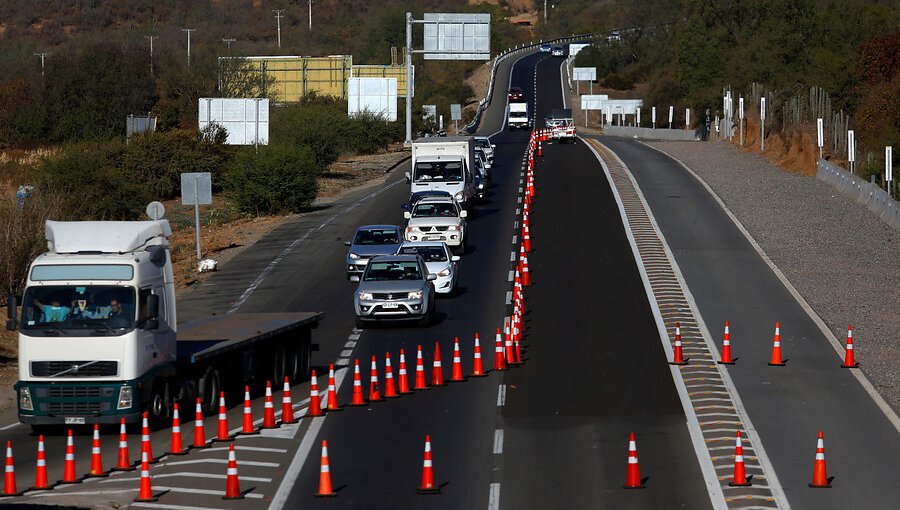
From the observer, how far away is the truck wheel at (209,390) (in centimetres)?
2109

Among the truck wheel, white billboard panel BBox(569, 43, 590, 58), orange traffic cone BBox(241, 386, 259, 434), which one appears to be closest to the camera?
orange traffic cone BBox(241, 386, 259, 434)

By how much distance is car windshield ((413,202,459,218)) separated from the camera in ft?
138

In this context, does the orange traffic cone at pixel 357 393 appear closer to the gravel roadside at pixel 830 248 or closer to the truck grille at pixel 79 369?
the truck grille at pixel 79 369

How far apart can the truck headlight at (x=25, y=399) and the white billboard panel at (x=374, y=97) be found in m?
71.7

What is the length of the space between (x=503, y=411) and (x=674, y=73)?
11107 centimetres

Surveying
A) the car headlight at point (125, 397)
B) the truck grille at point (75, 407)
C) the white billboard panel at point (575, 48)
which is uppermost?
the white billboard panel at point (575, 48)

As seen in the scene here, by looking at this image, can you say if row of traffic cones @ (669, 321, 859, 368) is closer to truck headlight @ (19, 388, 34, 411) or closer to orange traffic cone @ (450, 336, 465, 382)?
orange traffic cone @ (450, 336, 465, 382)

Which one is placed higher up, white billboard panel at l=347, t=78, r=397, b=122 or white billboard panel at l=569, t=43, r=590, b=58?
white billboard panel at l=569, t=43, r=590, b=58

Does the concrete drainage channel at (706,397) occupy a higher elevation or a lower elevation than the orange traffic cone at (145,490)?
lower

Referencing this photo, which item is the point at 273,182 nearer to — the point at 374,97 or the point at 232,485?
the point at 232,485

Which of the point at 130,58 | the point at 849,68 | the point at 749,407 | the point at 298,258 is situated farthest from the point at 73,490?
the point at 130,58

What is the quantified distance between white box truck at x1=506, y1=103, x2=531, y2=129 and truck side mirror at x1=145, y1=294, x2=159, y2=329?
8368cm

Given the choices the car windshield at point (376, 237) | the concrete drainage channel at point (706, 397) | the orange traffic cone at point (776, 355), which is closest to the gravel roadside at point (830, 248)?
the orange traffic cone at point (776, 355)

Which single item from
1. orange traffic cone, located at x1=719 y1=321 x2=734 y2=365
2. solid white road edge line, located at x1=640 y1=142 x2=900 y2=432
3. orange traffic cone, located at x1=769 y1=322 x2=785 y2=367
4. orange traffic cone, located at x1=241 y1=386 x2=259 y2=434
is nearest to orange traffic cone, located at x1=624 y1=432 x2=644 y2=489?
solid white road edge line, located at x1=640 y1=142 x2=900 y2=432
